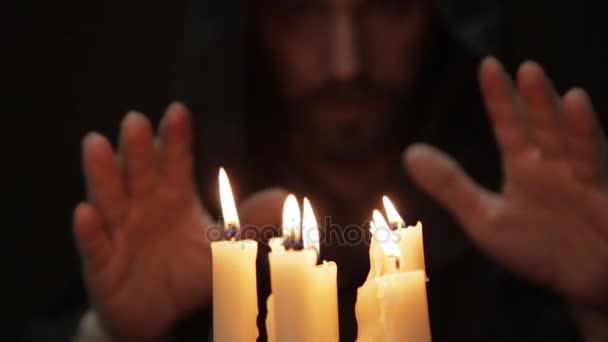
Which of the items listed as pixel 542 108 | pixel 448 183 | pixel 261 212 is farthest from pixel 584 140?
pixel 261 212

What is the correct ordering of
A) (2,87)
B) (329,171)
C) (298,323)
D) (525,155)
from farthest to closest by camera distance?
1. (2,87)
2. (329,171)
3. (525,155)
4. (298,323)

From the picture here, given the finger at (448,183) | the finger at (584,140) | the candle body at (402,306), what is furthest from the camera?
the finger at (448,183)

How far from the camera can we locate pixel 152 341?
0.89 metres

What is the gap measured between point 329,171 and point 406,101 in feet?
0.74

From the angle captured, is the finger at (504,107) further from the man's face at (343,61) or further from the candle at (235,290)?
the candle at (235,290)

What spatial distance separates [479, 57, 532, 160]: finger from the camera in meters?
0.81

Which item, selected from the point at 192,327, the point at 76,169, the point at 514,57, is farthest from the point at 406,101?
the point at 76,169

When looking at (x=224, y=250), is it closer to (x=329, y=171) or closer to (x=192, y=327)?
(x=192, y=327)

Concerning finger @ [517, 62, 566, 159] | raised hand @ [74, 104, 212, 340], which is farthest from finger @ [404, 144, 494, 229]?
raised hand @ [74, 104, 212, 340]

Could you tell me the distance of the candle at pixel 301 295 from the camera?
354 millimetres

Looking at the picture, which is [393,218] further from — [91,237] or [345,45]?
[345,45]

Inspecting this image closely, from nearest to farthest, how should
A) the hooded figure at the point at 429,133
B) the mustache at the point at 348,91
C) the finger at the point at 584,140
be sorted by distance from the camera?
the finger at the point at 584,140
the hooded figure at the point at 429,133
the mustache at the point at 348,91

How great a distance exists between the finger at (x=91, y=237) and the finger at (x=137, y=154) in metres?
0.06

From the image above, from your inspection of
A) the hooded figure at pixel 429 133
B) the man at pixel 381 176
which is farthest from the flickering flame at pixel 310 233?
the hooded figure at pixel 429 133
